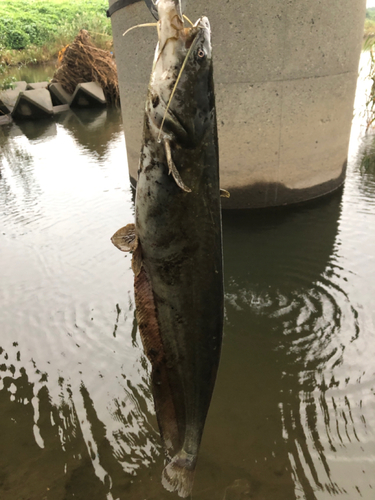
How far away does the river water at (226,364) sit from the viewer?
6.77 feet

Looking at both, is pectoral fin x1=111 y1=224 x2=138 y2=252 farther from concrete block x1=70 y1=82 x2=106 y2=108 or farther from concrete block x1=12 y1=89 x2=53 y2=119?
concrete block x1=70 y1=82 x2=106 y2=108

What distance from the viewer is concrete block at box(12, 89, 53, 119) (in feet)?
37.4

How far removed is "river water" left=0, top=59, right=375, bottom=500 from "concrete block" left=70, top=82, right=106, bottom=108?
960 cm

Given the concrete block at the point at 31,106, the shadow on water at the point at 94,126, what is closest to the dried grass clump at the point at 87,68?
the shadow on water at the point at 94,126

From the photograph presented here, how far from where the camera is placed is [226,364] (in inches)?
109

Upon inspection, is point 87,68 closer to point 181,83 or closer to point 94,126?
point 94,126

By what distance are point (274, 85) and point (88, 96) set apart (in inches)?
424

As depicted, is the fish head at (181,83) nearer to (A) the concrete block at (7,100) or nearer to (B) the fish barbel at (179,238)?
(B) the fish barbel at (179,238)

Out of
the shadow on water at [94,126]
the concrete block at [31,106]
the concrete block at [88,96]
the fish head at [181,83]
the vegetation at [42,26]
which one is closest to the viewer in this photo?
the fish head at [181,83]

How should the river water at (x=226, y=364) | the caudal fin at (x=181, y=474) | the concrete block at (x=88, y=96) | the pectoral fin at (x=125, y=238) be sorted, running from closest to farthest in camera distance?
the pectoral fin at (x=125, y=238), the caudal fin at (x=181, y=474), the river water at (x=226, y=364), the concrete block at (x=88, y=96)

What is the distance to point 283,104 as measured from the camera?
4.36 m

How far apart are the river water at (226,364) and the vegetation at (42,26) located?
14583 mm

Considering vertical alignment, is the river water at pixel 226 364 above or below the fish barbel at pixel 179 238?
below

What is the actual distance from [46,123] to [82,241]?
837 cm
